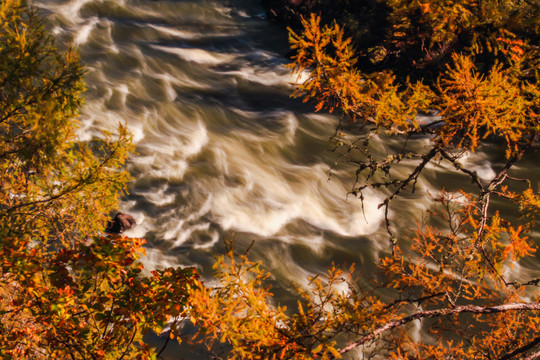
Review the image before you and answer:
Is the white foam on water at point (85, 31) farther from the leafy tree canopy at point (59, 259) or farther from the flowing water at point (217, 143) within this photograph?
the leafy tree canopy at point (59, 259)

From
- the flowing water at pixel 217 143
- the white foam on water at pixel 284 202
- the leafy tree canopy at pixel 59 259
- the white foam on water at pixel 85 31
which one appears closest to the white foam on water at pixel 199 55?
the flowing water at pixel 217 143

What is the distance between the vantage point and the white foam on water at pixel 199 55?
12.0m

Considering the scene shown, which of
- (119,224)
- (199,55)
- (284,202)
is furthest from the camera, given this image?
(199,55)

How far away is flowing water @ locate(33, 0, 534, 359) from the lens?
24.5 feet

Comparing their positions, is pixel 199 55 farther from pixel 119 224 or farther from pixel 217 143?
pixel 119 224

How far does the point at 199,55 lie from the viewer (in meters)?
12.2

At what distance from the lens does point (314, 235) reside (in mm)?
7727

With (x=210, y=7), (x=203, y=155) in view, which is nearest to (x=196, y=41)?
(x=210, y=7)

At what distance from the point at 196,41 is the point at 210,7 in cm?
217

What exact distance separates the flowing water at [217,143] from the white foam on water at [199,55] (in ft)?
0.16

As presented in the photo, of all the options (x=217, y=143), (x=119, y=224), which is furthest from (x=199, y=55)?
(x=119, y=224)

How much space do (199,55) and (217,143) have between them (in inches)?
153

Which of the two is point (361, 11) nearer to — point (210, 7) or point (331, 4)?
point (331, 4)

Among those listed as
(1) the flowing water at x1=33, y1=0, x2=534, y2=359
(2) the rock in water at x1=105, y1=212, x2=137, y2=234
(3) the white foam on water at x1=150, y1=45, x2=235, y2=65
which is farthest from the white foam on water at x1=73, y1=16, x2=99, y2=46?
(2) the rock in water at x1=105, y1=212, x2=137, y2=234
